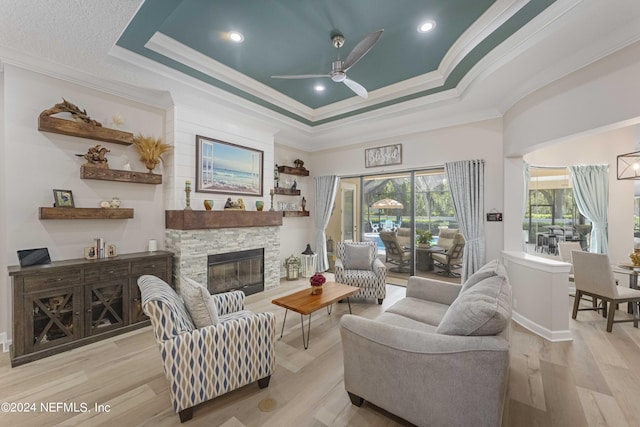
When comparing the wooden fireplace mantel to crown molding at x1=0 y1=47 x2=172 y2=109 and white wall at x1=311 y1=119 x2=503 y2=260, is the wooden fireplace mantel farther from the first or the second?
white wall at x1=311 y1=119 x2=503 y2=260

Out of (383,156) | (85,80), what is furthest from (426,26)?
(85,80)

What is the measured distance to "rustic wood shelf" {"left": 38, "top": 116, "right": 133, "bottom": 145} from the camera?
2.84 metres

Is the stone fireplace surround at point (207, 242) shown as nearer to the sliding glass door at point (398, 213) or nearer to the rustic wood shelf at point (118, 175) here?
the rustic wood shelf at point (118, 175)

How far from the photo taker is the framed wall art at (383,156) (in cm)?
507

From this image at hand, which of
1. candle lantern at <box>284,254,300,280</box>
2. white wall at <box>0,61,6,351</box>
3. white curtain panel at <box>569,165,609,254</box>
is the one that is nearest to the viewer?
white wall at <box>0,61,6,351</box>

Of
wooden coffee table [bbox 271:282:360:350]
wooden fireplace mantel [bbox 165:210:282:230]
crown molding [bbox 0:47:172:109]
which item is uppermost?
crown molding [bbox 0:47:172:109]

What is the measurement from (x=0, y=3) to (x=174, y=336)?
2.95 meters

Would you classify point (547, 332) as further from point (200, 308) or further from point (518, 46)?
point (200, 308)

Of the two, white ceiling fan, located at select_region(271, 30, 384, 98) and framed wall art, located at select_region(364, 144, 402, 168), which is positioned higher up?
white ceiling fan, located at select_region(271, 30, 384, 98)

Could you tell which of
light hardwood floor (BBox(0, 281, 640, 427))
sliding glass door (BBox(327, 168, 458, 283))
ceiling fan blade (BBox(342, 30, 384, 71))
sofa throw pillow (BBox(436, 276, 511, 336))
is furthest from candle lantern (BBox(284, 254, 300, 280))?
sofa throw pillow (BBox(436, 276, 511, 336))

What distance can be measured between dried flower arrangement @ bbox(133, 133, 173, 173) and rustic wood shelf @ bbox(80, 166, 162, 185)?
132mm

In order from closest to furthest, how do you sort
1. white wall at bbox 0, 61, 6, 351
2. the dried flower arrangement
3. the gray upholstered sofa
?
the gray upholstered sofa → white wall at bbox 0, 61, 6, 351 → the dried flower arrangement

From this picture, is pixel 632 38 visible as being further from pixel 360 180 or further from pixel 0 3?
pixel 0 3

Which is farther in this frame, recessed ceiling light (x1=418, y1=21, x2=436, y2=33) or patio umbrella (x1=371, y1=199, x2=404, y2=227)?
patio umbrella (x1=371, y1=199, x2=404, y2=227)
